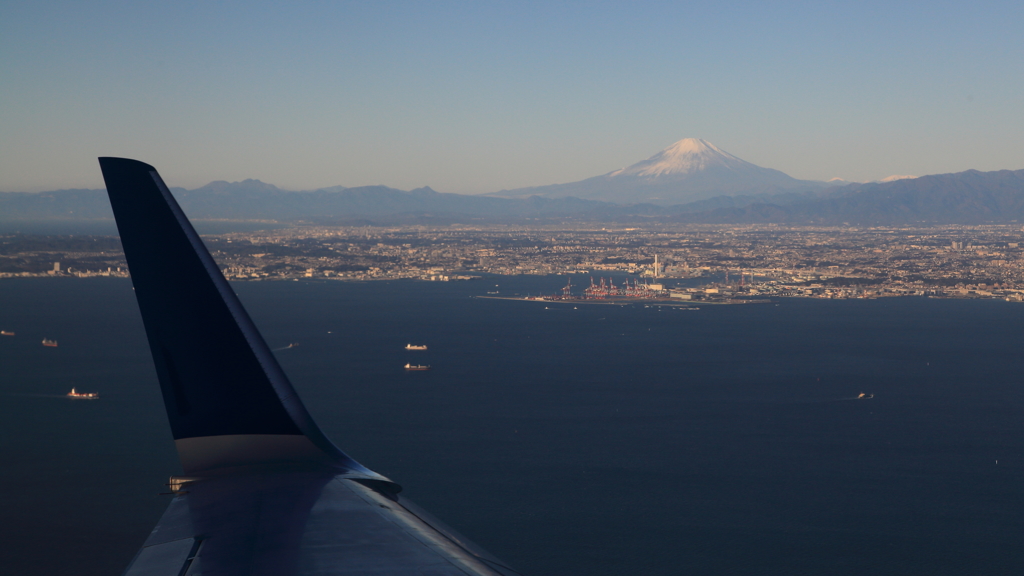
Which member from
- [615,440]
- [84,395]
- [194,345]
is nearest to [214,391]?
[194,345]

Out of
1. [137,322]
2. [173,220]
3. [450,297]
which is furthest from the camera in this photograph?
[450,297]

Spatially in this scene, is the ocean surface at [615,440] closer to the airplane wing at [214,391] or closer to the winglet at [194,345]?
the airplane wing at [214,391]

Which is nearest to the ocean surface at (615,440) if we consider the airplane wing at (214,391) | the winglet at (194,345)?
the airplane wing at (214,391)

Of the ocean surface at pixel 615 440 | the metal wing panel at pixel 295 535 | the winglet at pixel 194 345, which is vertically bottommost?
the ocean surface at pixel 615 440

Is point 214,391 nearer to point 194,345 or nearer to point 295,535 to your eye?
point 194,345

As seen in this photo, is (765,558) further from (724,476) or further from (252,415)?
(252,415)

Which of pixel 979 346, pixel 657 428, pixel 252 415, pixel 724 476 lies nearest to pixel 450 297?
pixel 979 346

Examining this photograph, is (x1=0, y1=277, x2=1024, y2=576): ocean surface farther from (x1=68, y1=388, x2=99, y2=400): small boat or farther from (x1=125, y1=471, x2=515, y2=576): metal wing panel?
(x1=125, y1=471, x2=515, y2=576): metal wing panel

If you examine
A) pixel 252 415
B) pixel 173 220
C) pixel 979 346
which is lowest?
pixel 979 346
